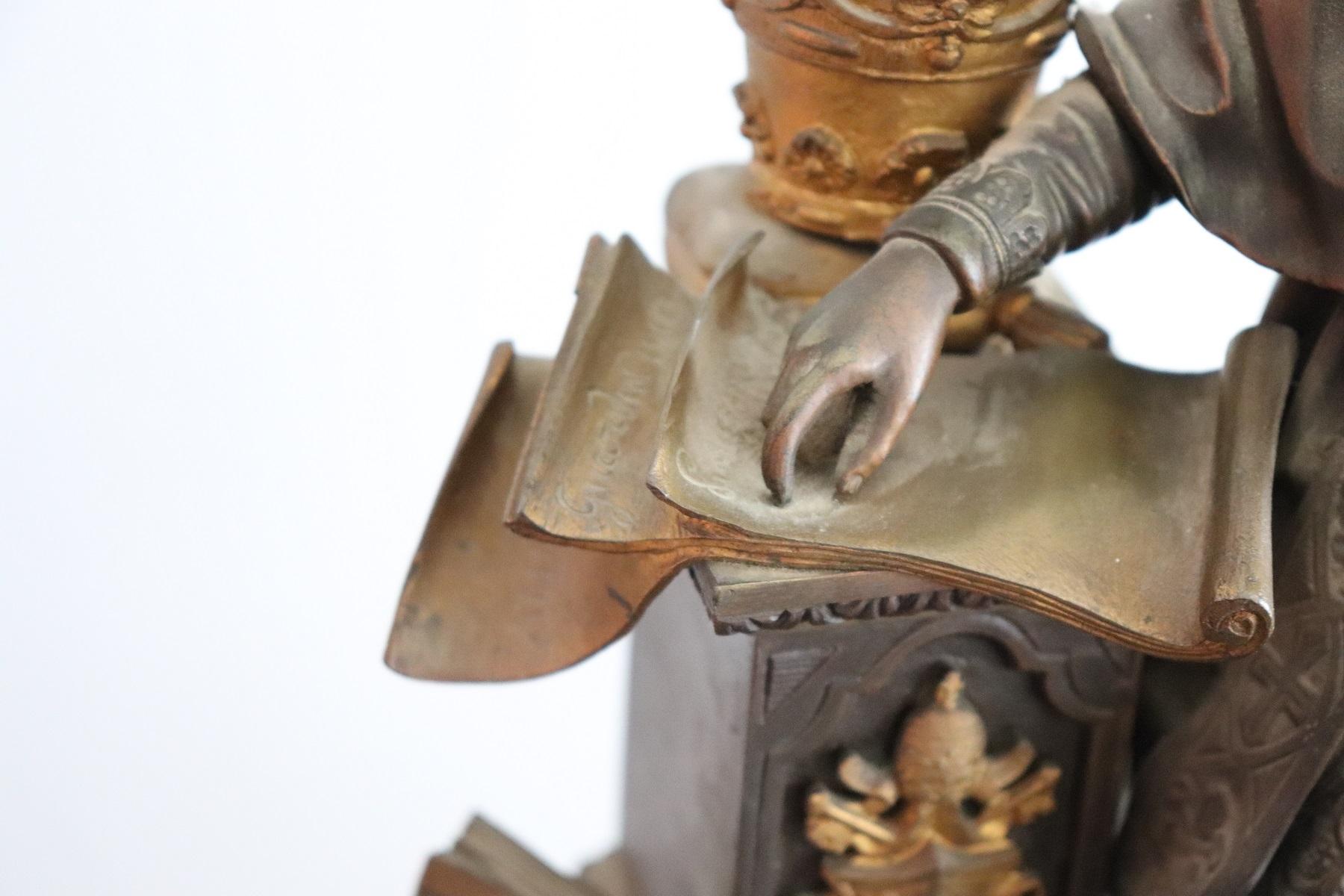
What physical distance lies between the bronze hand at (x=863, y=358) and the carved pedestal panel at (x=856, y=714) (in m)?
0.08

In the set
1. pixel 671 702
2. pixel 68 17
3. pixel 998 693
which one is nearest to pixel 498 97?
pixel 68 17

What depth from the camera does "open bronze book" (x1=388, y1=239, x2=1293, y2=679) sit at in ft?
2.88

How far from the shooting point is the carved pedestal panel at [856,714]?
3.29ft

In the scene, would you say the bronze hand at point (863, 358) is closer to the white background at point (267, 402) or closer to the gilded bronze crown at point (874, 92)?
the gilded bronze crown at point (874, 92)

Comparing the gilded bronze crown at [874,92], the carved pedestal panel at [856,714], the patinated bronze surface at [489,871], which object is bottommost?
the patinated bronze surface at [489,871]

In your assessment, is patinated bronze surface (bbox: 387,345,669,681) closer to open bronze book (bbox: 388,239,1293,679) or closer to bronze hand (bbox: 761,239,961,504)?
open bronze book (bbox: 388,239,1293,679)

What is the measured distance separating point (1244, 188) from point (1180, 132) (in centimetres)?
5

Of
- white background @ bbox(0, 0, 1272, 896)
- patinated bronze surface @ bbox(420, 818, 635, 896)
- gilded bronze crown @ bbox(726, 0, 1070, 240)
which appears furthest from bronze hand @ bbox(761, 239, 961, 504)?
white background @ bbox(0, 0, 1272, 896)

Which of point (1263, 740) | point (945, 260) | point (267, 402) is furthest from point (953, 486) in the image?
point (267, 402)

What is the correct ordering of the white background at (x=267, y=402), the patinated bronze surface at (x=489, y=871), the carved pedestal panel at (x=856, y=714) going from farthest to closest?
the white background at (x=267, y=402), the patinated bronze surface at (x=489, y=871), the carved pedestal panel at (x=856, y=714)

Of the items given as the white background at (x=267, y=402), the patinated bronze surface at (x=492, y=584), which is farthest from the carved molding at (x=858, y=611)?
the white background at (x=267, y=402)

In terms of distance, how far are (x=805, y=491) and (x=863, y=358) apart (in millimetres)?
76

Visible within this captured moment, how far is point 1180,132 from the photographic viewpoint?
3.17 ft

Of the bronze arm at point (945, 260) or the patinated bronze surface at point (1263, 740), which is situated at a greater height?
the bronze arm at point (945, 260)
